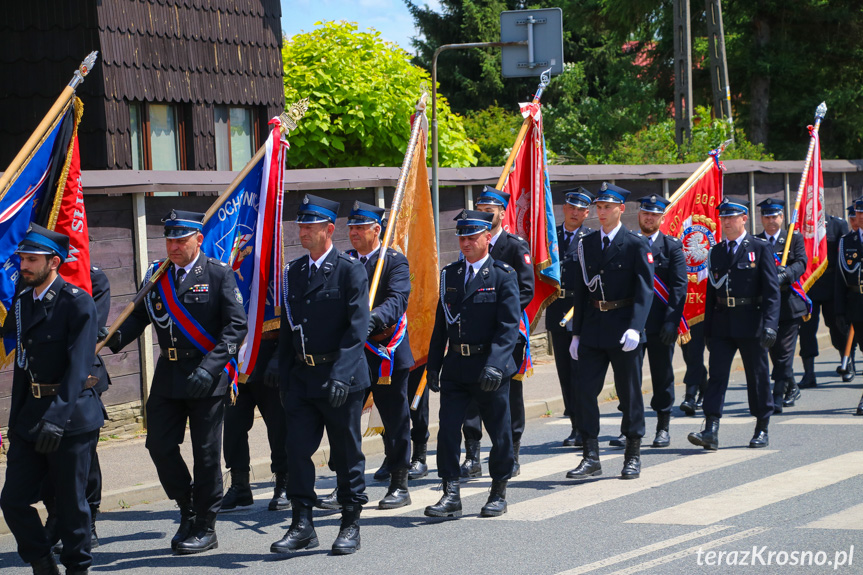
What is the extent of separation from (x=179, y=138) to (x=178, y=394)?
924 cm

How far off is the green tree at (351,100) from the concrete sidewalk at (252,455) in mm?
10389

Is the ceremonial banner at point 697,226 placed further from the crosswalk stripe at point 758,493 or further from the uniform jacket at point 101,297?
the uniform jacket at point 101,297

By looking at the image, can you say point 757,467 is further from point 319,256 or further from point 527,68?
point 527,68

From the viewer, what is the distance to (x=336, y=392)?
7094 millimetres

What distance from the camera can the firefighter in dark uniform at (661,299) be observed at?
1046 centimetres

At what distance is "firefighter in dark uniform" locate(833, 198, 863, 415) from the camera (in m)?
12.4

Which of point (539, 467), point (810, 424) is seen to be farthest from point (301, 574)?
point (810, 424)

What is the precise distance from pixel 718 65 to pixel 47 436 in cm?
1958

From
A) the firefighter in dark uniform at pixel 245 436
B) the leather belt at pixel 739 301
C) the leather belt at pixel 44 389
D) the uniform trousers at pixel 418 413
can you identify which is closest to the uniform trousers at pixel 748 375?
the leather belt at pixel 739 301

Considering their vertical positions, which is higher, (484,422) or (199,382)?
(199,382)

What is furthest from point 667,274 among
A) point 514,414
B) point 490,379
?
point 490,379

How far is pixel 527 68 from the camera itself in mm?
13289

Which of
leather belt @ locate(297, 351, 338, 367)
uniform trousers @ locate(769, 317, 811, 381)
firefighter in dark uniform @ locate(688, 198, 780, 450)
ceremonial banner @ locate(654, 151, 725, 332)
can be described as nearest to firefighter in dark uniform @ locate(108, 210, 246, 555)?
leather belt @ locate(297, 351, 338, 367)

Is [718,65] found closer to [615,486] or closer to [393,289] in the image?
[615,486]
